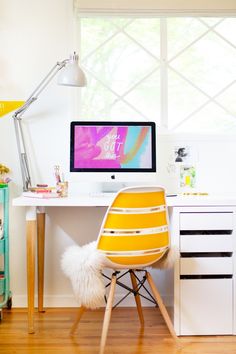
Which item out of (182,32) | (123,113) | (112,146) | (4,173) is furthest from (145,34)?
(4,173)

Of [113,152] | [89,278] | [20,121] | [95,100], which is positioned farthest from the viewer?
[95,100]

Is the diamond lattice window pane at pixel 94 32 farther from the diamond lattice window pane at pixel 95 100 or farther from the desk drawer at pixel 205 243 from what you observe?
the desk drawer at pixel 205 243

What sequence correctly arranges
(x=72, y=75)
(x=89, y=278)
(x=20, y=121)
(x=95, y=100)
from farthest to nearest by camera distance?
(x=95, y=100)
(x=20, y=121)
(x=72, y=75)
(x=89, y=278)

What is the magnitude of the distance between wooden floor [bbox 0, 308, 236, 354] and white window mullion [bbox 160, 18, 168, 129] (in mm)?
1354

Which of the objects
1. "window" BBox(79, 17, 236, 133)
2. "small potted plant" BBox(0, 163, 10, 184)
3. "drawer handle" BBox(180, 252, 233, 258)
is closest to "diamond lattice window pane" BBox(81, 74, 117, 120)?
"window" BBox(79, 17, 236, 133)

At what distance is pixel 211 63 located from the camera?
134 inches

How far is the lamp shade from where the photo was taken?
115 inches

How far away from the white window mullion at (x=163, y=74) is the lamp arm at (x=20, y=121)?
0.72m

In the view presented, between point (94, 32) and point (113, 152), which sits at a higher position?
point (94, 32)

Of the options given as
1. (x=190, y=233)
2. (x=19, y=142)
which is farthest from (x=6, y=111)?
(x=190, y=233)

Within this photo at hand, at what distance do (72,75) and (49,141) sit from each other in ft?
1.79

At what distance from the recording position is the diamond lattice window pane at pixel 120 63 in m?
3.37

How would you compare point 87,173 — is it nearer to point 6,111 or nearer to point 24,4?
point 6,111

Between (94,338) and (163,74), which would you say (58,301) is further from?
(163,74)
